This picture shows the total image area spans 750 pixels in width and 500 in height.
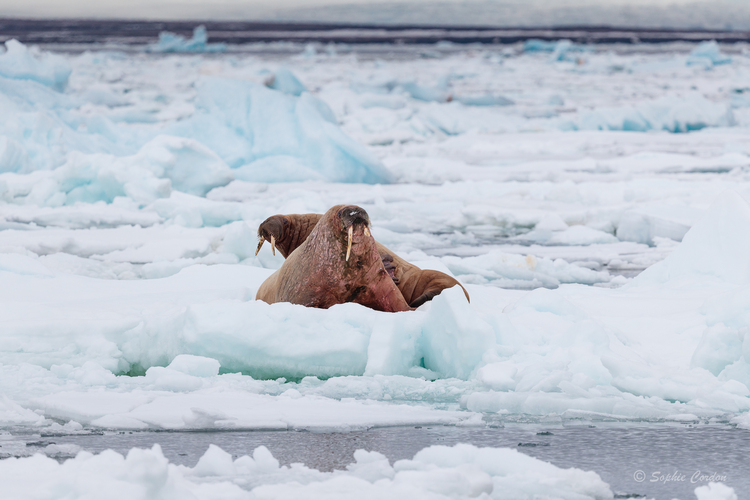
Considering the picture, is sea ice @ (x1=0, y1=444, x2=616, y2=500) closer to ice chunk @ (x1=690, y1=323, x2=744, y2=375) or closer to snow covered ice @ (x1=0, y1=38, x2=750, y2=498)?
snow covered ice @ (x1=0, y1=38, x2=750, y2=498)

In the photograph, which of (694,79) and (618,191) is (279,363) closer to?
(618,191)

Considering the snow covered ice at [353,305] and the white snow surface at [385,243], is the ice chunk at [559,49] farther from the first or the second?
the snow covered ice at [353,305]

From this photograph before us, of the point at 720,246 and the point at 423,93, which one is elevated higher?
the point at 423,93

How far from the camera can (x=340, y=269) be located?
4230mm

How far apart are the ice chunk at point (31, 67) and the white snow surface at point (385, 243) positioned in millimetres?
40

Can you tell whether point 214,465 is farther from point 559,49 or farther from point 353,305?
point 559,49

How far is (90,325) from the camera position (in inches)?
161

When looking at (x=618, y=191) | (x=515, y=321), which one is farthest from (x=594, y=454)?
(x=618, y=191)

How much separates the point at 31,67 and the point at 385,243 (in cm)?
966

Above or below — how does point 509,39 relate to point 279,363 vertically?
above

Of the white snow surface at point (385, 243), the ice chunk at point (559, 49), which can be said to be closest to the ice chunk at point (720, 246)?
the white snow surface at point (385, 243)

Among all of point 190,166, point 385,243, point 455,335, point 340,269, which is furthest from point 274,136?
point 455,335

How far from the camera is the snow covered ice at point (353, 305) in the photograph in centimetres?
312

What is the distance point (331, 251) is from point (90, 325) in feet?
3.97
